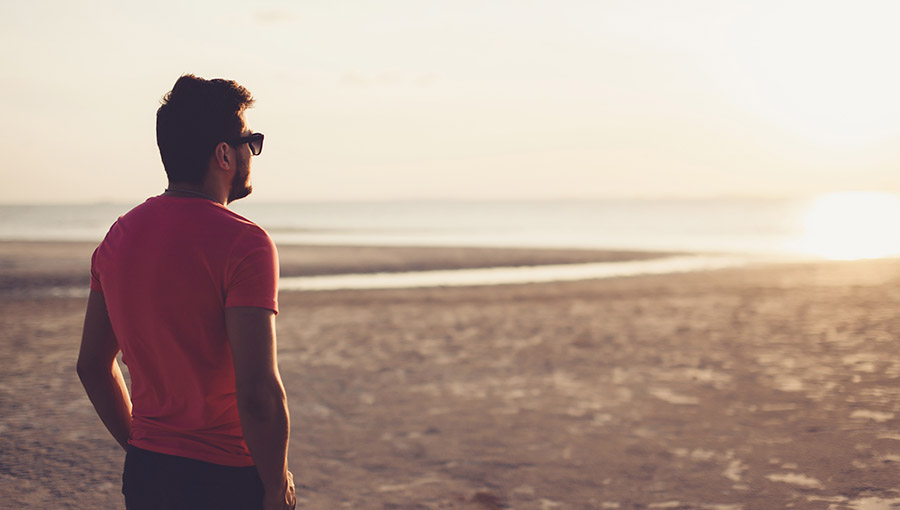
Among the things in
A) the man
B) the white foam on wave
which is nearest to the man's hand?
the man

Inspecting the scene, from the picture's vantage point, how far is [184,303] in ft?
6.75

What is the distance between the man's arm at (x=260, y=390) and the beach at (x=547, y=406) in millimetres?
3506

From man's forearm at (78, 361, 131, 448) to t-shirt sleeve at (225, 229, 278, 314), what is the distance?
2.50ft

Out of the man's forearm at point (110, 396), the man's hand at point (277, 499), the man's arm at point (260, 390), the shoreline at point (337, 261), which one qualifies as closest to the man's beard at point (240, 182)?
the man's arm at point (260, 390)

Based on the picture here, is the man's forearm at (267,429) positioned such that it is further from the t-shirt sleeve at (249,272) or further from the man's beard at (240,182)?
the man's beard at (240,182)

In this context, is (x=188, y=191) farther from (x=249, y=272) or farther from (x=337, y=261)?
(x=337, y=261)

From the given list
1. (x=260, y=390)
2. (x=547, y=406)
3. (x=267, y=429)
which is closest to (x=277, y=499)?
(x=267, y=429)

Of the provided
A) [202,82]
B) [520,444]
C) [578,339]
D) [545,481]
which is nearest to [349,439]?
[520,444]

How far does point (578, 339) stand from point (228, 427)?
10798 mm

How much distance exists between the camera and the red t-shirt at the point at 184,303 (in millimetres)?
2027

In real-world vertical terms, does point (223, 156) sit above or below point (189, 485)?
above

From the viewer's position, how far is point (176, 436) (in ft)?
7.18

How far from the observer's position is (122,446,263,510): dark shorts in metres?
2.17

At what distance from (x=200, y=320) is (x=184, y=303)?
0.07m
